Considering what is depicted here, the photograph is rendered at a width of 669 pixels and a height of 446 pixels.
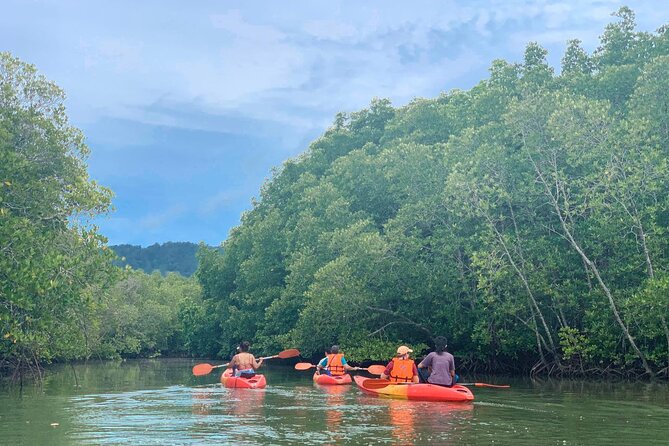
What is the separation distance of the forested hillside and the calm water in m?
6.04

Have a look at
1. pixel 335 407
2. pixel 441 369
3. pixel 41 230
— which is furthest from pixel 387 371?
pixel 41 230

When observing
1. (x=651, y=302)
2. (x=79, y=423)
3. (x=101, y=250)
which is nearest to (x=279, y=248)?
(x=101, y=250)

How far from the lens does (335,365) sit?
24.9 m

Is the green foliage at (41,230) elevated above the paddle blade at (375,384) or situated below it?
above

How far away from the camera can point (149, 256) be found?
188500mm

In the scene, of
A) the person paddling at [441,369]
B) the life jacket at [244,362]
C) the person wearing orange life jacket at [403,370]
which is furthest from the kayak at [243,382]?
the person paddling at [441,369]

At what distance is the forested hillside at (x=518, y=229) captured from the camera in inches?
1035

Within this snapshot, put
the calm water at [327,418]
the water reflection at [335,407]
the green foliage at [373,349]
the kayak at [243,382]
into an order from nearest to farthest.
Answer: the calm water at [327,418]
the water reflection at [335,407]
the kayak at [243,382]
the green foliage at [373,349]

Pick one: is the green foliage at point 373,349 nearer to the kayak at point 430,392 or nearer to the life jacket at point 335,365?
the life jacket at point 335,365

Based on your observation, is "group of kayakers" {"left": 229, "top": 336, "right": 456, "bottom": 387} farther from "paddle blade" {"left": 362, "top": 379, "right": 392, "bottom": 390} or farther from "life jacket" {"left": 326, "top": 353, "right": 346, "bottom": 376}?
"life jacket" {"left": 326, "top": 353, "right": 346, "bottom": 376}

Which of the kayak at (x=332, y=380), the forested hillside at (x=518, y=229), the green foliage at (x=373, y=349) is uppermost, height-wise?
the forested hillside at (x=518, y=229)

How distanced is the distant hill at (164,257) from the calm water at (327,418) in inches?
6433

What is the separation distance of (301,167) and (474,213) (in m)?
24.9

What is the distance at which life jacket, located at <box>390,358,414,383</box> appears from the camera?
63.5 feet
